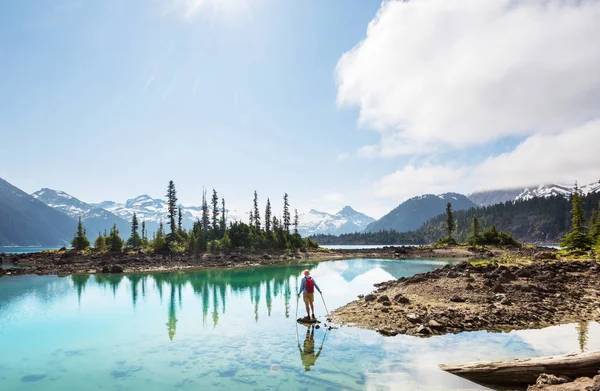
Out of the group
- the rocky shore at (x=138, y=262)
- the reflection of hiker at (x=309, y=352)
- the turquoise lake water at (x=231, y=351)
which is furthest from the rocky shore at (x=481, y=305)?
the rocky shore at (x=138, y=262)

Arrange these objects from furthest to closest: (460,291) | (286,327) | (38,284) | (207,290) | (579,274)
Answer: (38,284) < (207,290) < (579,274) < (460,291) < (286,327)

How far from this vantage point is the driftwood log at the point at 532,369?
10.1 metres

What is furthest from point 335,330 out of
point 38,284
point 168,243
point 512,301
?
point 168,243

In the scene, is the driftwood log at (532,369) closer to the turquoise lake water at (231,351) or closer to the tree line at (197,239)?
the turquoise lake water at (231,351)

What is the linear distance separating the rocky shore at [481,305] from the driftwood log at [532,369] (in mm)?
5576

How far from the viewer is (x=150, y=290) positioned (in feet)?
130

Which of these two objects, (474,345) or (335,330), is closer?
(474,345)

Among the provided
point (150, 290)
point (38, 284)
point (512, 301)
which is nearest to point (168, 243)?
point (38, 284)

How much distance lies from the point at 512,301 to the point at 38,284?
2179 inches

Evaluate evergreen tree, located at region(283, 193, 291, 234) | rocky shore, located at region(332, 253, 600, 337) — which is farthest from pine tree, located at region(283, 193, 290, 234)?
rocky shore, located at region(332, 253, 600, 337)

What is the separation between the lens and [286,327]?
19.9 meters

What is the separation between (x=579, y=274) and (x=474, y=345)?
958 inches

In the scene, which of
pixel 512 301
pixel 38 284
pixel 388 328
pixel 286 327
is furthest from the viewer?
pixel 38 284

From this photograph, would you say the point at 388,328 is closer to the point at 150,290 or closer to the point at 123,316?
the point at 123,316
